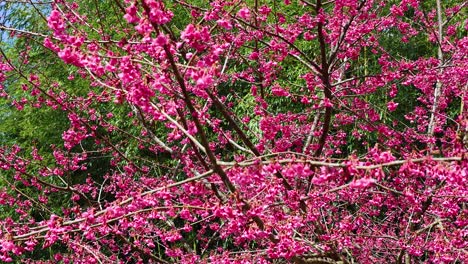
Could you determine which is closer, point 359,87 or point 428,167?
point 428,167

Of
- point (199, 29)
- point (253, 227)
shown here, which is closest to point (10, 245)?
point (253, 227)

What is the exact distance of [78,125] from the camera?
415cm

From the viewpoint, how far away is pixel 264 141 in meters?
3.87

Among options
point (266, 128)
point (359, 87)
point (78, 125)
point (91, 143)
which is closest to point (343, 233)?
point (266, 128)

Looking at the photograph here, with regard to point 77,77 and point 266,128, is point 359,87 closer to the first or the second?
point 266,128

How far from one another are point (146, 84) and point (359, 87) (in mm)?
2681

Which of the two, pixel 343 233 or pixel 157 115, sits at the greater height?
pixel 157 115

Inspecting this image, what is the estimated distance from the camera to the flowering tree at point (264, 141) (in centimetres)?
195

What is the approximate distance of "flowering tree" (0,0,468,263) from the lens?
195 centimetres

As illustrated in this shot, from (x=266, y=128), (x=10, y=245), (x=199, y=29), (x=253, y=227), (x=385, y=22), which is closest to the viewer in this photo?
(x=199, y=29)

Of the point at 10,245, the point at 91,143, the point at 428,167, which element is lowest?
the point at 91,143

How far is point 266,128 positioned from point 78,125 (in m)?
1.55

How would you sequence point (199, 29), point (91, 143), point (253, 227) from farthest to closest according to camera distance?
point (91, 143), point (253, 227), point (199, 29)

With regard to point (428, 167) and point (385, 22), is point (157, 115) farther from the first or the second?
point (385, 22)
